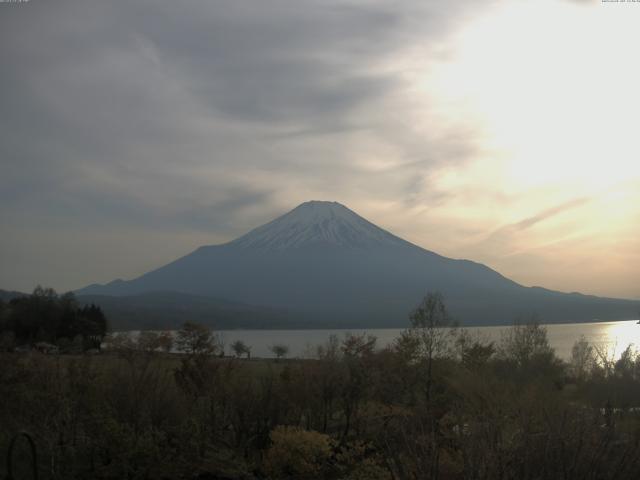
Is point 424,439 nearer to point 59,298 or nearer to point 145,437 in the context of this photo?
point 145,437

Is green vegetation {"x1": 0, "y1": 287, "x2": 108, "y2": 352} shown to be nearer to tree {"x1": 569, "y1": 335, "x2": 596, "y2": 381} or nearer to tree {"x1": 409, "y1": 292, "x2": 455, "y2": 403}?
tree {"x1": 409, "y1": 292, "x2": 455, "y2": 403}

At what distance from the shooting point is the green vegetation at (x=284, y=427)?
17.7 feet

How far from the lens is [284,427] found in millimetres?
11680

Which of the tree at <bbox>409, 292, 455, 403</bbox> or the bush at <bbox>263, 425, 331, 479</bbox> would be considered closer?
the bush at <bbox>263, 425, 331, 479</bbox>

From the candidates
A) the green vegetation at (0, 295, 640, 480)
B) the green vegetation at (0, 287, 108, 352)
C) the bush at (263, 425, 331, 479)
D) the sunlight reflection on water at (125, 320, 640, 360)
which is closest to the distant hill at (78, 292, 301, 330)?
the sunlight reflection on water at (125, 320, 640, 360)

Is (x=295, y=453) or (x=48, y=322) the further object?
(x=48, y=322)

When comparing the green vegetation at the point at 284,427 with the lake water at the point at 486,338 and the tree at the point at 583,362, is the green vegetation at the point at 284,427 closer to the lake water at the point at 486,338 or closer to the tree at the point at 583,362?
the lake water at the point at 486,338

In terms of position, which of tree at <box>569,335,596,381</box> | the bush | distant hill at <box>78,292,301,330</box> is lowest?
the bush

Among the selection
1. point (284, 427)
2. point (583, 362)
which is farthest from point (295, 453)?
point (583, 362)

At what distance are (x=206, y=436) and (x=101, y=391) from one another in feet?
6.17

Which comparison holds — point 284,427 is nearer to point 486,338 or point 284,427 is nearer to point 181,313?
point 486,338

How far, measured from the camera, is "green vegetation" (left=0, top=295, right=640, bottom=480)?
212 inches

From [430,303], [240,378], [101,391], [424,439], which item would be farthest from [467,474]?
[430,303]

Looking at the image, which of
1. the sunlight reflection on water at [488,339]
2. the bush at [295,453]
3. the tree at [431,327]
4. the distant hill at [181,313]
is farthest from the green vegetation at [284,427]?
the distant hill at [181,313]
